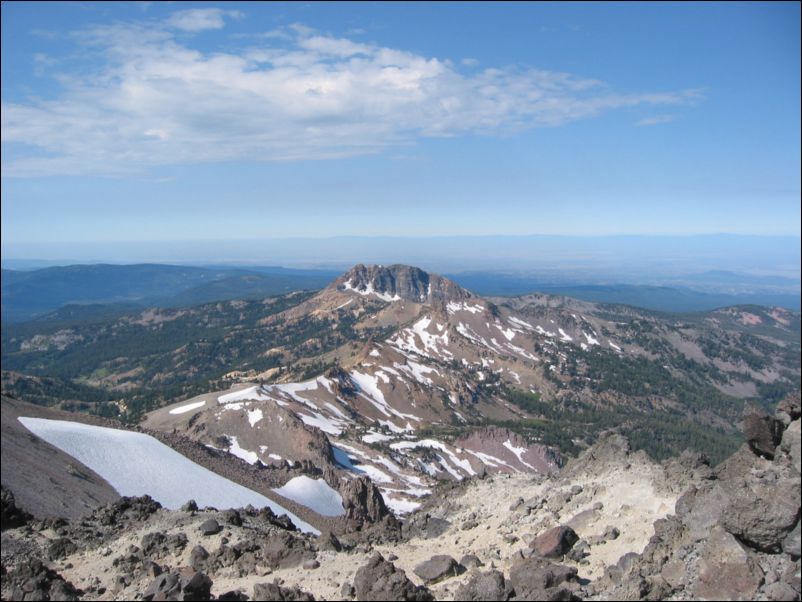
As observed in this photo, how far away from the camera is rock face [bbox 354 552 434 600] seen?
13.6 m

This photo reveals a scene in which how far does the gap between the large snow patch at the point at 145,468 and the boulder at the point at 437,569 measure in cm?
2058

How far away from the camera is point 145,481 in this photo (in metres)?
37.2

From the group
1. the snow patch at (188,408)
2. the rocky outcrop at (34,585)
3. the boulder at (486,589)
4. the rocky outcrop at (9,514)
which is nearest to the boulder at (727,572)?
the boulder at (486,589)

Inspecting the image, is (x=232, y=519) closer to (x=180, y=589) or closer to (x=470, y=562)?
(x=180, y=589)

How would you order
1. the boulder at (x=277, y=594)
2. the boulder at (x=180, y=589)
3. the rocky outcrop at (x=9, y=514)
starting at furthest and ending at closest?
1. the rocky outcrop at (x=9, y=514)
2. the boulder at (x=277, y=594)
3. the boulder at (x=180, y=589)

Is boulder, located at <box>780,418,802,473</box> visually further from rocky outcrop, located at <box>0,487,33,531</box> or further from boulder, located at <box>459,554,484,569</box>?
rocky outcrop, located at <box>0,487,33,531</box>

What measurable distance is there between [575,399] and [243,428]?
14096cm

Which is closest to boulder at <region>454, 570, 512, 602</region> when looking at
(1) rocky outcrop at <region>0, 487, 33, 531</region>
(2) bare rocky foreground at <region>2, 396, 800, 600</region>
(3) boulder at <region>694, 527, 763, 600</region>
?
(2) bare rocky foreground at <region>2, 396, 800, 600</region>

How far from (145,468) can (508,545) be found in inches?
1148

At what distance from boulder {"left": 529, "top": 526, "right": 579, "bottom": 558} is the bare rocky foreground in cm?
5

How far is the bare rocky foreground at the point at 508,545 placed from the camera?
42.2 ft

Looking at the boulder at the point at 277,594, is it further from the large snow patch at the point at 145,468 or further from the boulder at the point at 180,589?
the large snow patch at the point at 145,468

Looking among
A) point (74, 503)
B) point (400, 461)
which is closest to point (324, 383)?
point (400, 461)

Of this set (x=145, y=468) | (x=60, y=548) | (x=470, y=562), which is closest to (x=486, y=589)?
(x=470, y=562)
